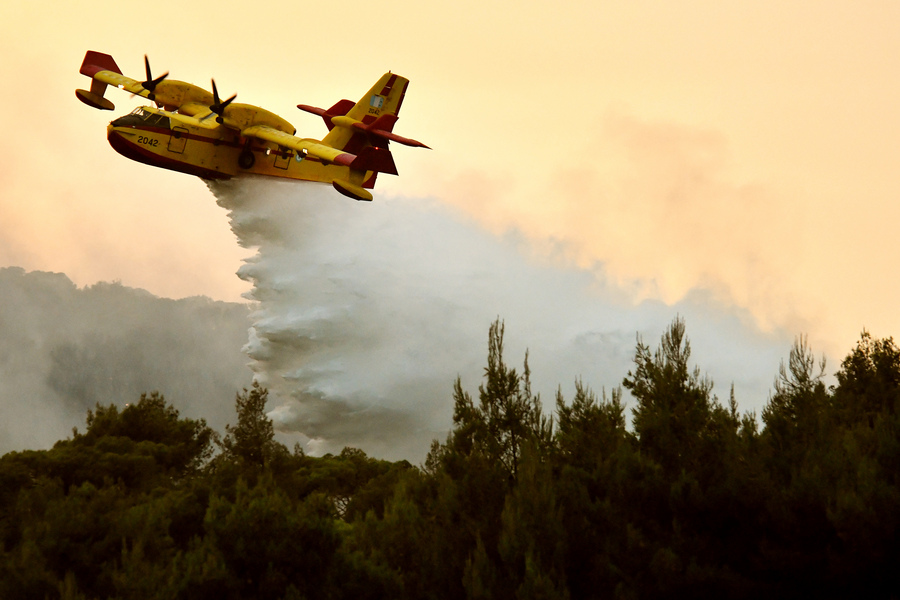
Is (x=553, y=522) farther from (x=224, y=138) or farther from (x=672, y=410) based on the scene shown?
(x=224, y=138)

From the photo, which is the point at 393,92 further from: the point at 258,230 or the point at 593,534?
the point at 593,534

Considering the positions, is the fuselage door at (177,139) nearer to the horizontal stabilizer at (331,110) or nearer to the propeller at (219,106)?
the propeller at (219,106)

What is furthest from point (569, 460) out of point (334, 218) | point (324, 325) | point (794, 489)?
point (334, 218)

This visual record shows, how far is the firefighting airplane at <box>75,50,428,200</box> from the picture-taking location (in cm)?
3656

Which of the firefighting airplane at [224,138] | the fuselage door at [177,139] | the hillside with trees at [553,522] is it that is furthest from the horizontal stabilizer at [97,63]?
the hillside with trees at [553,522]

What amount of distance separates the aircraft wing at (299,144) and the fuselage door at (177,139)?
2463 mm

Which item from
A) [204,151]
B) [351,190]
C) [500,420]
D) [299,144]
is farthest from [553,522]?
[204,151]

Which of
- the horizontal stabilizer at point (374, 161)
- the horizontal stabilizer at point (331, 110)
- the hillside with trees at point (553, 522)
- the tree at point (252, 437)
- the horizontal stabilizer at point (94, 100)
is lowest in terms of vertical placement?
the hillside with trees at point (553, 522)

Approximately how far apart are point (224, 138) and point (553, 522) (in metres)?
22.7

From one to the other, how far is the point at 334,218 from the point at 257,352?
781 cm

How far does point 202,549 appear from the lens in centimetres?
2091

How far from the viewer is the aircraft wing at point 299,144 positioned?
121ft

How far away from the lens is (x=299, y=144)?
3834 cm

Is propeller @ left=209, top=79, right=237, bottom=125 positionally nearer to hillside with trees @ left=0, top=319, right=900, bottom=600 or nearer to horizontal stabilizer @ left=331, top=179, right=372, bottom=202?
horizontal stabilizer @ left=331, top=179, right=372, bottom=202
